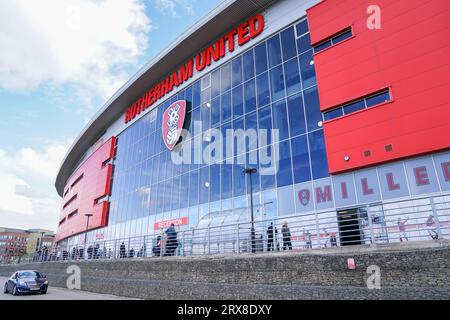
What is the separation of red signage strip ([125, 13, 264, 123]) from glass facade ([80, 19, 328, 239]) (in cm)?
114

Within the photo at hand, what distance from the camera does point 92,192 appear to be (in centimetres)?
4247

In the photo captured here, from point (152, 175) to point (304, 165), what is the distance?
1750cm

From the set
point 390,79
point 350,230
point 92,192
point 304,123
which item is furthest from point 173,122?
point 350,230

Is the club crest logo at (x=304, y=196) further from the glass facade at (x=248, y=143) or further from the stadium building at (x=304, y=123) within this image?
the glass facade at (x=248, y=143)

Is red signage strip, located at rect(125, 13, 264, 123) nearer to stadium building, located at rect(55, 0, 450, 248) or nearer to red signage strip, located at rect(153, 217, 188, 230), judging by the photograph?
stadium building, located at rect(55, 0, 450, 248)

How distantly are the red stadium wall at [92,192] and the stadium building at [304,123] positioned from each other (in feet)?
19.3

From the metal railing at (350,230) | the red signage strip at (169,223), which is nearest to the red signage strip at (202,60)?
the red signage strip at (169,223)

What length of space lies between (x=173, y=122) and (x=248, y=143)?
10425 millimetres

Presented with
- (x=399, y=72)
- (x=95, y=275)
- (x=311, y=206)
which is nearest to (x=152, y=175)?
(x=95, y=275)

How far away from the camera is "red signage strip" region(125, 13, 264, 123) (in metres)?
23.9

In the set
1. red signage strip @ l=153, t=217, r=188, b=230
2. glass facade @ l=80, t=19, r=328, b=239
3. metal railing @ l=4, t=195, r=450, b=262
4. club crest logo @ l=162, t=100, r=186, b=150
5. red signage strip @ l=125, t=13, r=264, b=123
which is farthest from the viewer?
club crest logo @ l=162, t=100, r=186, b=150

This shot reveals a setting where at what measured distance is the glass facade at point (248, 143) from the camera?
18.4m

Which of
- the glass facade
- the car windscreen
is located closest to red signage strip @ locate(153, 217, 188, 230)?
the glass facade

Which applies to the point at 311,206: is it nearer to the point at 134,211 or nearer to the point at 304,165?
the point at 304,165
